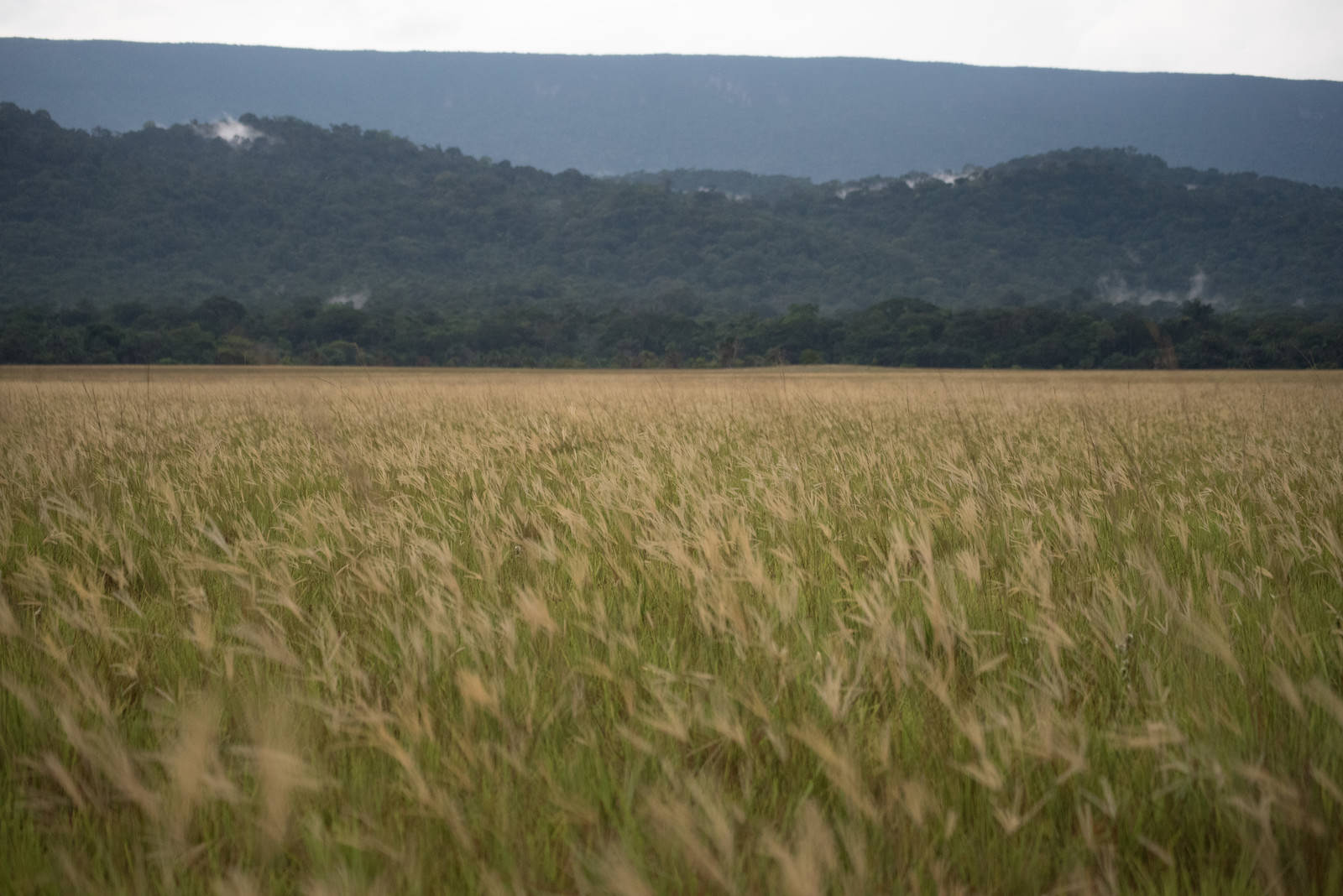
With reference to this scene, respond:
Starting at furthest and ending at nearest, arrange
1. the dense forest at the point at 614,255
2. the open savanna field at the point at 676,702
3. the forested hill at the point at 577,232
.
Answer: the forested hill at the point at 577,232 → the dense forest at the point at 614,255 → the open savanna field at the point at 676,702

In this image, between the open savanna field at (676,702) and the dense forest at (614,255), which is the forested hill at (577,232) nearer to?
the dense forest at (614,255)

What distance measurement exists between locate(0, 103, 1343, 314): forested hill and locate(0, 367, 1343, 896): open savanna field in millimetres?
103461

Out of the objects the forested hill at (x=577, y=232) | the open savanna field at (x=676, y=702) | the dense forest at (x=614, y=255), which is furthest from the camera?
the forested hill at (x=577, y=232)

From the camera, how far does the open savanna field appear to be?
1.11 m

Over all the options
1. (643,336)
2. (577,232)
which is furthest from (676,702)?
(577,232)

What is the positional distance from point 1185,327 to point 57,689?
264 feet

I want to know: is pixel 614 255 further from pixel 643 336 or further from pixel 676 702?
pixel 676 702

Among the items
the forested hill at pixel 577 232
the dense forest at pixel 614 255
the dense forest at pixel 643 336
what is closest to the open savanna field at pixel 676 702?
the dense forest at pixel 643 336

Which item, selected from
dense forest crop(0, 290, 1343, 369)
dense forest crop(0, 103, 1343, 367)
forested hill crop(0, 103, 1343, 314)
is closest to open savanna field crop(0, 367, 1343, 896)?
dense forest crop(0, 290, 1343, 369)

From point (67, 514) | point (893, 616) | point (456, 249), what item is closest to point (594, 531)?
point (893, 616)

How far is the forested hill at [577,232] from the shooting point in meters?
122

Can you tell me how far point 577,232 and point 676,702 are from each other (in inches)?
5926

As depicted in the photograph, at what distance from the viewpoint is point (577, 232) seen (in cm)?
14575

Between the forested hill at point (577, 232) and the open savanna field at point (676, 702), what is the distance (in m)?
103
